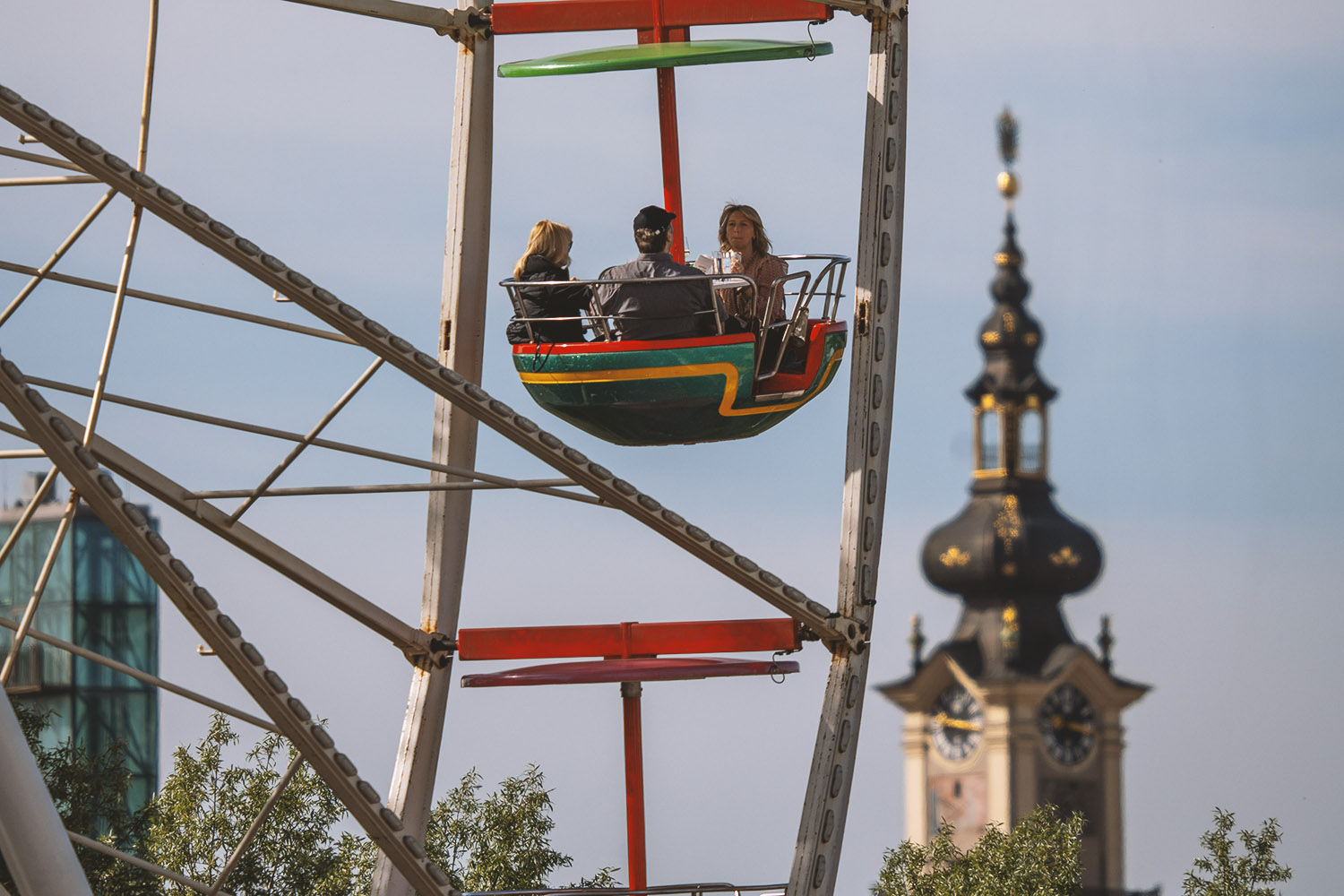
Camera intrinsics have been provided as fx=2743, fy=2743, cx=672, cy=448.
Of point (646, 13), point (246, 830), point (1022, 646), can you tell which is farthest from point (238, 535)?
point (1022, 646)

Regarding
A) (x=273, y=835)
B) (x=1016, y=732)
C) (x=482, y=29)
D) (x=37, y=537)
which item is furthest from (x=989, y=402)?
(x=482, y=29)

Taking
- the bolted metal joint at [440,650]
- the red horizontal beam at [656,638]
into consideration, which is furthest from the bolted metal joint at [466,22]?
the red horizontal beam at [656,638]

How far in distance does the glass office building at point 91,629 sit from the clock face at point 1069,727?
71.3 metres

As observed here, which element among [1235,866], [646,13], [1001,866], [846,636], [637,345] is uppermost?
[1235,866]

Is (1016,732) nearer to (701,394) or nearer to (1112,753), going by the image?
(1112,753)

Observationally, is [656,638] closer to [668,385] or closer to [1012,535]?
[668,385]

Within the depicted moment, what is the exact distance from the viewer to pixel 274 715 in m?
13.0

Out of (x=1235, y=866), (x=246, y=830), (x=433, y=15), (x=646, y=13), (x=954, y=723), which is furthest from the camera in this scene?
(x=954, y=723)

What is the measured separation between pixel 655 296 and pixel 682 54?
1.51 m

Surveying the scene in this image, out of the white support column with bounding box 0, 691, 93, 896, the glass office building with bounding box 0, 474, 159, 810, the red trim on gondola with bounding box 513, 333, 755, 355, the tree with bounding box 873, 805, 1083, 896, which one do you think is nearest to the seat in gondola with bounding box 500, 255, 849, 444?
the red trim on gondola with bounding box 513, 333, 755, 355

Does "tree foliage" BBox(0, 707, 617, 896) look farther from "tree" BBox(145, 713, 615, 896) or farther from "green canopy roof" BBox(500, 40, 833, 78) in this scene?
"green canopy roof" BBox(500, 40, 833, 78)

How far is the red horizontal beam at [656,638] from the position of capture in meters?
14.1

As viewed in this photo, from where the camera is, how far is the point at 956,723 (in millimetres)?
132000

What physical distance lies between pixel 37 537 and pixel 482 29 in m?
48.8
